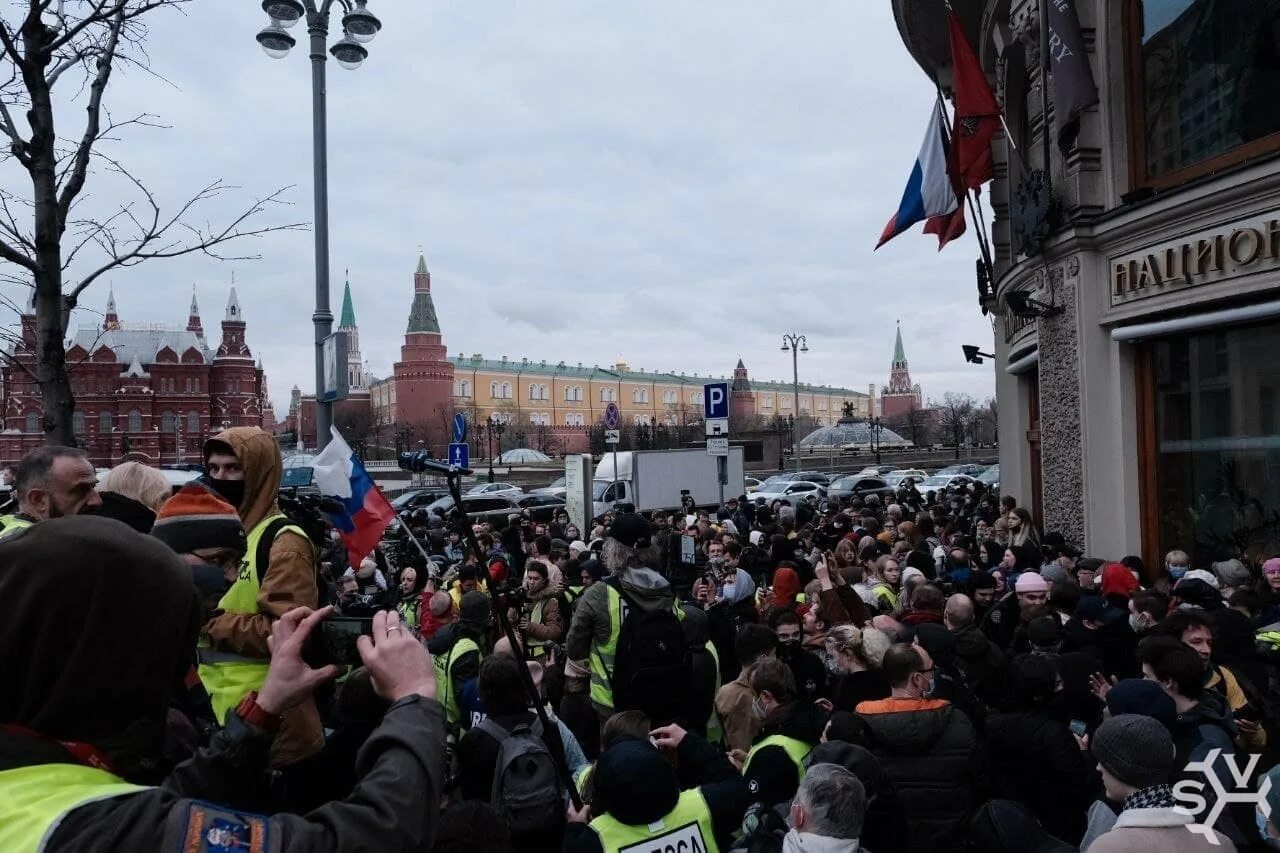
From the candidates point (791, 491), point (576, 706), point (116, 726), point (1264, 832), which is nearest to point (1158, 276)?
point (1264, 832)

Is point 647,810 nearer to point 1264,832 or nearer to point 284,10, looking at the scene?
point 1264,832

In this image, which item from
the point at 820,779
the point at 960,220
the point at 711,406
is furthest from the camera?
the point at 960,220

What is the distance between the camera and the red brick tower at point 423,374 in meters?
117

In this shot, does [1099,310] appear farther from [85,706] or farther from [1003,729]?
[85,706]

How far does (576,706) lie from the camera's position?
5.73 meters

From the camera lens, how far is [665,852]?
3385 mm

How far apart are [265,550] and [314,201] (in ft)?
20.8

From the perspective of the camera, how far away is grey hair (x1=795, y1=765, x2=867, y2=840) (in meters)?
2.97

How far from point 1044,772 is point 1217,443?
8516 mm

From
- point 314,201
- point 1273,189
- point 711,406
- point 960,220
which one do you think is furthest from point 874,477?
point 314,201

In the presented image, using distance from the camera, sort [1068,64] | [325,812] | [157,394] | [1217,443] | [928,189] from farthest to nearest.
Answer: [157,394]
[928,189]
[1068,64]
[1217,443]
[325,812]

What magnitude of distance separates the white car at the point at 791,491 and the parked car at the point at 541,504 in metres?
7.36

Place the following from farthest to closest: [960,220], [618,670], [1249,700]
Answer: [960,220] < [618,670] < [1249,700]

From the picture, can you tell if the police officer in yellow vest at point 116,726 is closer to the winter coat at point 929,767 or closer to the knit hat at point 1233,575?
the winter coat at point 929,767
